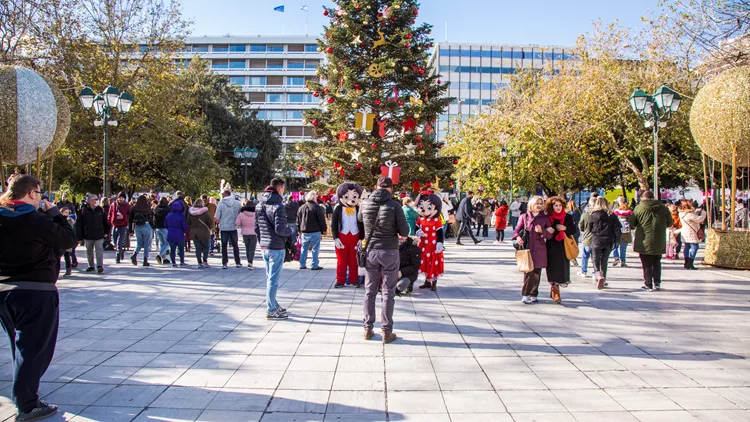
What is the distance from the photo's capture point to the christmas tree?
1770 centimetres

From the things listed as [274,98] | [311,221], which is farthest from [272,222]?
[274,98]

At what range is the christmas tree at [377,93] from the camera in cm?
1770

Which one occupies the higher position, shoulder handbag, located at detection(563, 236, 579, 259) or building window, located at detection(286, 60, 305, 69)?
building window, located at detection(286, 60, 305, 69)

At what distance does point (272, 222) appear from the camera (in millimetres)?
6816

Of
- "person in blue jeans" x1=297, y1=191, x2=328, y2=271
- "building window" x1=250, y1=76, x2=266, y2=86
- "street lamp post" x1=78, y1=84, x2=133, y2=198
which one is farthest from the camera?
"building window" x1=250, y1=76, x2=266, y2=86

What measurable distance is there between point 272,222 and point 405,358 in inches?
108

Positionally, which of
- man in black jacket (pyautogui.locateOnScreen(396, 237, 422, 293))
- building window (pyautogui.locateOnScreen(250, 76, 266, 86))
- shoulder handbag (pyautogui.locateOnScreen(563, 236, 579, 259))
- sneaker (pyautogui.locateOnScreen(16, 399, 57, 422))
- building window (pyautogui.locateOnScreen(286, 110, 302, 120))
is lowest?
sneaker (pyautogui.locateOnScreen(16, 399, 57, 422))

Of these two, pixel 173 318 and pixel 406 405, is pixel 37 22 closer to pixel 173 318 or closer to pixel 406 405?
pixel 173 318

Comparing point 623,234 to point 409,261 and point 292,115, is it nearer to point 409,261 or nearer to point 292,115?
point 409,261

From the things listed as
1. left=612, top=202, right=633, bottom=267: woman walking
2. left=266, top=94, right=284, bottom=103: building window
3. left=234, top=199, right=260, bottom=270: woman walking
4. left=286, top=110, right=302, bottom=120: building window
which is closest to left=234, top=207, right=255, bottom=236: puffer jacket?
left=234, top=199, right=260, bottom=270: woman walking

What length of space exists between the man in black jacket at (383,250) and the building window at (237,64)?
237ft

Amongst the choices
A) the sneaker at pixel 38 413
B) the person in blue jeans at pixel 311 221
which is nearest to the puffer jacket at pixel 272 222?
the sneaker at pixel 38 413

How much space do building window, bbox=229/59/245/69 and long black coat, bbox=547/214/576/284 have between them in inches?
2804

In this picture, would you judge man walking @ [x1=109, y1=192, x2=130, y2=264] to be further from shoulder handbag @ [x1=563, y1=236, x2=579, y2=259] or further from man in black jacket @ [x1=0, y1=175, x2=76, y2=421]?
shoulder handbag @ [x1=563, y1=236, x2=579, y2=259]
